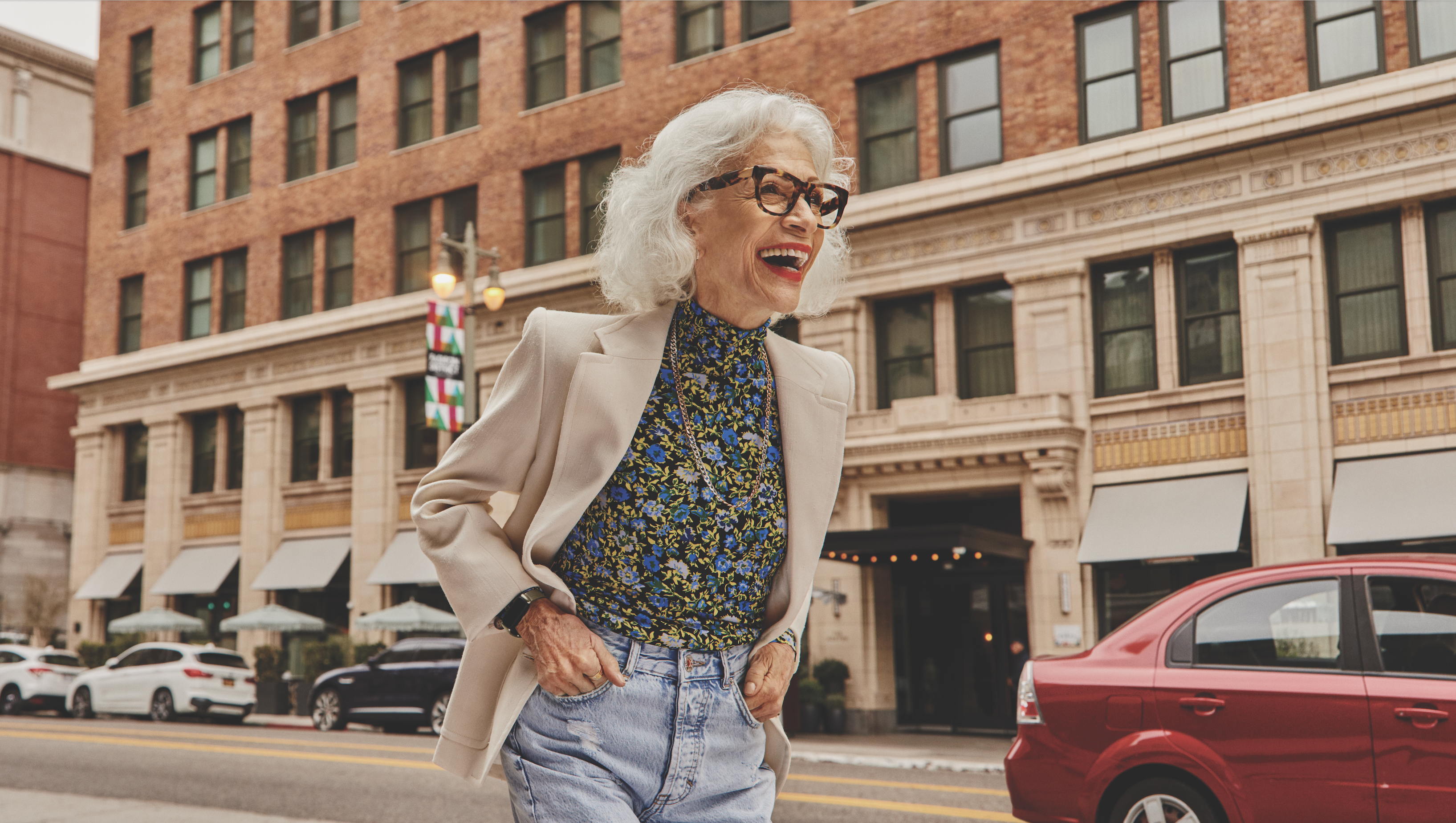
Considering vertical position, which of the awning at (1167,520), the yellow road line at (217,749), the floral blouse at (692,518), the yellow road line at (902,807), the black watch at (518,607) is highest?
the awning at (1167,520)

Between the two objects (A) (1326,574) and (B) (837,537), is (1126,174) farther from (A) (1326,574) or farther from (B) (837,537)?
(A) (1326,574)

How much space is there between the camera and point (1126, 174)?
68.1 ft

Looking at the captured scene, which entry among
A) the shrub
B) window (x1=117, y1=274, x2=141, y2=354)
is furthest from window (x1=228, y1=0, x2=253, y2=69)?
the shrub

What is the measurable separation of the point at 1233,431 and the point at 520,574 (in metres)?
19.2

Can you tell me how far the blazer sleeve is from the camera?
2.40 metres

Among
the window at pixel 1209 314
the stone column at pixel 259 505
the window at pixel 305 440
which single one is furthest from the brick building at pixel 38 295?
the window at pixel 1209 314

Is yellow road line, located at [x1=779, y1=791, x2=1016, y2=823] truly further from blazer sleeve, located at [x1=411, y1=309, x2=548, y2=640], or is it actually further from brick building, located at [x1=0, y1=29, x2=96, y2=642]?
brick building, located at [x1=0, y1=29, x2=96, y2=642]

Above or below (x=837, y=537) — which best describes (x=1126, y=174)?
above

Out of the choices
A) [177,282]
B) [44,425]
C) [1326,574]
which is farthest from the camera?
[44,425]

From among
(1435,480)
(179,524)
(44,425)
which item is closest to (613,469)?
(1435,480)

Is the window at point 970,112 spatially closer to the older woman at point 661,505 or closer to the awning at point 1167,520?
the awning at point 1167,520

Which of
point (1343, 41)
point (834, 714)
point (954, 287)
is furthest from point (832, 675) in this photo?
point (1343, 41)

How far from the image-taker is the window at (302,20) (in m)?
33.7

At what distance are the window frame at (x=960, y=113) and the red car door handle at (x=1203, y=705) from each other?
16.7 m
